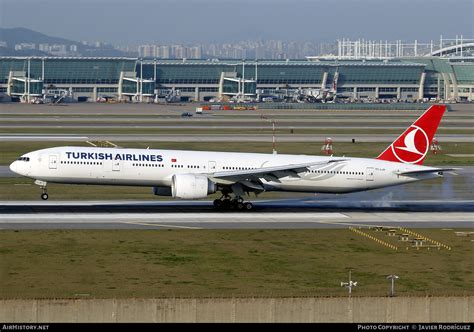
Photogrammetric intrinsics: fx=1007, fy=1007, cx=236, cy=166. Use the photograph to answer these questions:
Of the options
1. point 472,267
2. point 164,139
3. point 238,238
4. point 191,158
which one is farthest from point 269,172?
point 164,139

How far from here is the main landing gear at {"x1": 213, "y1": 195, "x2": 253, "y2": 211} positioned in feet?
209

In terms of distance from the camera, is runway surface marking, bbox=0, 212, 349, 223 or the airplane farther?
the airplane

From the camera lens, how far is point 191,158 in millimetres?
63594

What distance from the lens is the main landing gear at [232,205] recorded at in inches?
2509

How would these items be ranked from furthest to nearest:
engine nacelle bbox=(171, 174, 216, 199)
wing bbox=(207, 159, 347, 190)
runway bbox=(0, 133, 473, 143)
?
runway bbox=(0, 133, 473, 143), wing bbox=(207, 159, 347, 190), engine nacelle bbox=(171, 174, 216, 199)

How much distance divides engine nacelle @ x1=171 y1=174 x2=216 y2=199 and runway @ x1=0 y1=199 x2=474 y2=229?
1.27m

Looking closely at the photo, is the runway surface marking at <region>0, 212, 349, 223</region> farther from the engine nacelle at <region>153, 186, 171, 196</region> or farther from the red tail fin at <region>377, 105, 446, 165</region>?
the red tail fin at <region>377, 105, 446, 165</region>

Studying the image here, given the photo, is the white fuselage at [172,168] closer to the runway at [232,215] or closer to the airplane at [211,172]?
the airplane at [211,172]

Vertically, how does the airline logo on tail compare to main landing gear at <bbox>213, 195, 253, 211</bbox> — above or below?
above

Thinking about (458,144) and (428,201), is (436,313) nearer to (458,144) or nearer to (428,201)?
(428,201)

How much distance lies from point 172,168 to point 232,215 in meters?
4.87

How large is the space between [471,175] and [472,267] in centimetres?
4003

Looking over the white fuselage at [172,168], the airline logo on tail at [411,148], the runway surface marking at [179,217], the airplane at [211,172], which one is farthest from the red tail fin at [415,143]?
the runway surface marking at [179,217]

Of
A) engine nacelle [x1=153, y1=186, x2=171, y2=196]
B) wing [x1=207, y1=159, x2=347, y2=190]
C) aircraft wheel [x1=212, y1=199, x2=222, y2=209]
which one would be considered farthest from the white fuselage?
aircraft wheel [x1=212, y1=199, x2=222, y2=209]
